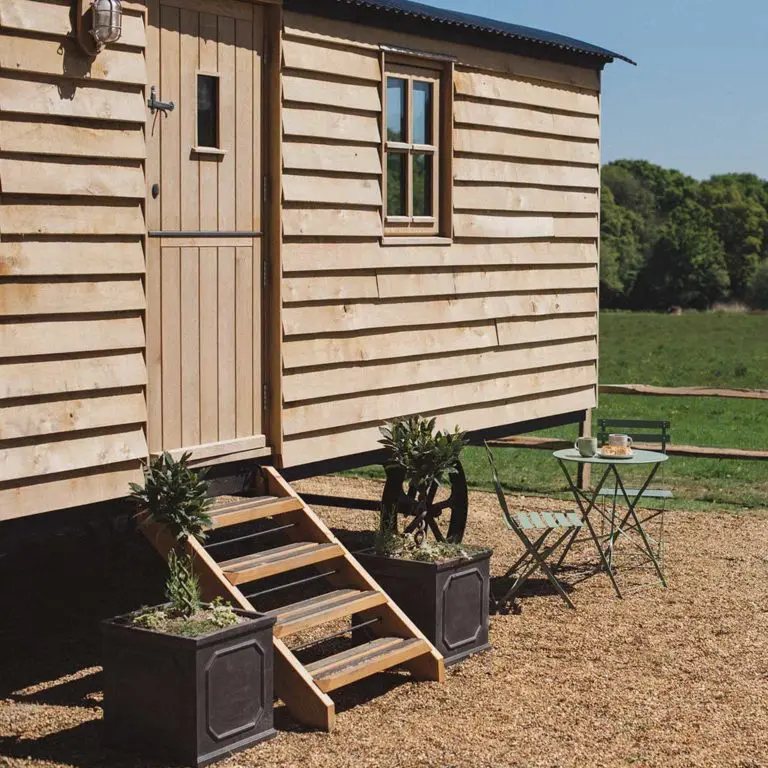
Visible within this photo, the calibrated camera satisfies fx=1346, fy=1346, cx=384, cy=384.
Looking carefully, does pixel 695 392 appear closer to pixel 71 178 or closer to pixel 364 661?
pixel 364 661

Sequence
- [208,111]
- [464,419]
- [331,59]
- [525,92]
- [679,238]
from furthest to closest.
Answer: [679,238], [525,92], [464,419], [331,59], [208,111]

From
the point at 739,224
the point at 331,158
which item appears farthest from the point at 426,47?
the point at 739,224

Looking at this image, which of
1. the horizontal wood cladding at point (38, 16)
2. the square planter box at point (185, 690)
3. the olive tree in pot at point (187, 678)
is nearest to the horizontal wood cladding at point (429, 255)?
the horizontal wood cladding at point (38, 16)

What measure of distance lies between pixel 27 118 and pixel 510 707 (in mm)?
3571

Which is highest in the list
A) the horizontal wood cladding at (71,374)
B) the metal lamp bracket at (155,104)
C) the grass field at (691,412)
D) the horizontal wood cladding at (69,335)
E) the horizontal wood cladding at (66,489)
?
the metal lamp bracket at (155,104)

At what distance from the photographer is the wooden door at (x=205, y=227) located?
22.5ft

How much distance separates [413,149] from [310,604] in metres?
3.35

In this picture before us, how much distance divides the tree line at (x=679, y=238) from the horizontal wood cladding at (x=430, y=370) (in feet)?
223

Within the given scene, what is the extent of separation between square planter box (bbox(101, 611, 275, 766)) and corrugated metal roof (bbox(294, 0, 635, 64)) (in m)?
3.69

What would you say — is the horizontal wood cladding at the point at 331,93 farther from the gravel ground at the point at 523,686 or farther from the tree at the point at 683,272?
the tree at the point at 683,272

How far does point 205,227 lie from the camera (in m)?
7.14

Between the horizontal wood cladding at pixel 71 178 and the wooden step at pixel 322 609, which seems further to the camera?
the wooden step at pixel 322 609

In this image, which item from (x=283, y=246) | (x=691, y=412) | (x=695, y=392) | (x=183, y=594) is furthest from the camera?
(x=691, y=412)

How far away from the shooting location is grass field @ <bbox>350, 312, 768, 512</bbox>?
43.1ft
